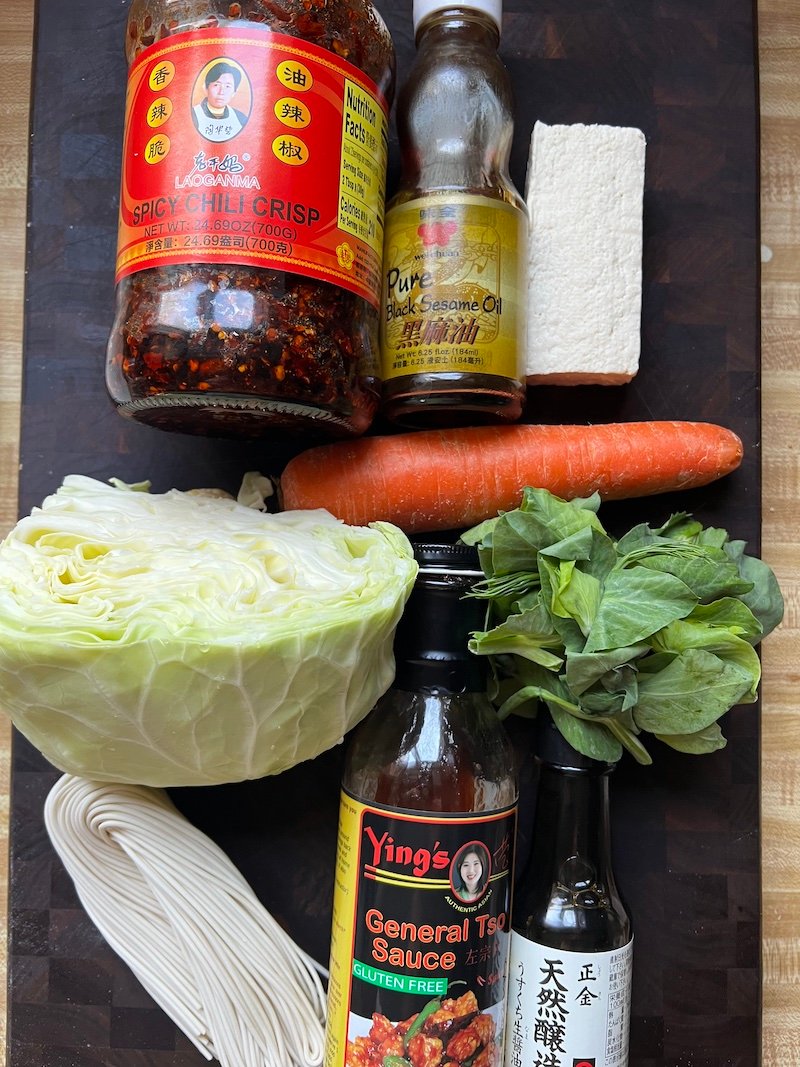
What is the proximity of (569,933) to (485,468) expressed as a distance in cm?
52

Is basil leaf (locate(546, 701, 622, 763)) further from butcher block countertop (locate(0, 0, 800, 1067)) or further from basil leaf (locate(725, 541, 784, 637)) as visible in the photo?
butcher block countertop (locate(0, 0, 800, 1067))

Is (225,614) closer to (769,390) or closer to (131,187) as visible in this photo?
(131,187)

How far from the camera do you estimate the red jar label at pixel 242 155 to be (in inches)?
31.4

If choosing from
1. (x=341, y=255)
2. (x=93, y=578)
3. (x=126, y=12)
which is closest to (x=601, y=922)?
(x=93, y=578)

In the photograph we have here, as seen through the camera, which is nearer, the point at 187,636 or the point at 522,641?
the point at 187,636

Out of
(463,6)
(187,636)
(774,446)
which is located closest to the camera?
(187,636)

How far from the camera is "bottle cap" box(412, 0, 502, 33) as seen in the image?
3.00 feet

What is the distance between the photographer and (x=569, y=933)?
2.92ft

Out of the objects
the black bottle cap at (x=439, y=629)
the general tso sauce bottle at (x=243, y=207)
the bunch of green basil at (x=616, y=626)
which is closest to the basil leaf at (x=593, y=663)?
the bunch of green basil at (x=616, y=626)

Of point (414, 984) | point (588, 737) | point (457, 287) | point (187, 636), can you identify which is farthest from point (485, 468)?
point (414, 984)

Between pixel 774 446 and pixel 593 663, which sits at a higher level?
pixel 774 446

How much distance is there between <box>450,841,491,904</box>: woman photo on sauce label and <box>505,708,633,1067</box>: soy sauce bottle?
0.10 meters

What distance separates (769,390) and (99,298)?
34.7 inches

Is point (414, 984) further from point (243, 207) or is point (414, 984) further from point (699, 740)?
point (243, 207)
